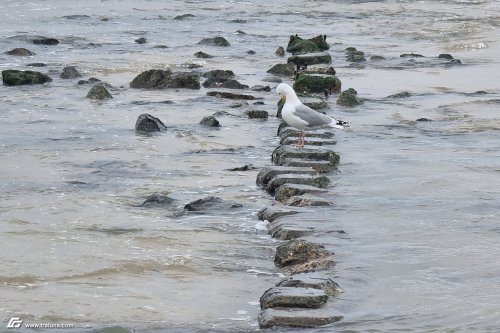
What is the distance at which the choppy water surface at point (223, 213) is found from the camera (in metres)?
7.08

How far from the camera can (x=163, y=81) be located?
17.9 meters

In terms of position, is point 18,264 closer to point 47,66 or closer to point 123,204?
point 123,204

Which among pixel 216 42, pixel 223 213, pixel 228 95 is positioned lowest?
pixel 216 42

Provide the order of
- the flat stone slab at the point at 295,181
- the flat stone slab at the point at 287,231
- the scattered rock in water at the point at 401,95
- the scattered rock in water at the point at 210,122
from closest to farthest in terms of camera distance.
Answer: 1. the flat stone slab at the point at 287,231
2. the flat stone slab at the point at 295,181
3. the scattered rock in water at the point at 210,122
4. the scattered rock in water at the point at 401,95

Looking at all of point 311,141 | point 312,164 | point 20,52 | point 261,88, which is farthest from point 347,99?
point 20,52

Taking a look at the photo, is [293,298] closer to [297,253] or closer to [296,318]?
[296,318]

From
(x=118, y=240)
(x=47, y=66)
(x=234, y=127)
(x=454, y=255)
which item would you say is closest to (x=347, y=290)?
(x=454, y=255)

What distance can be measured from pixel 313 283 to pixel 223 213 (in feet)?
8.37

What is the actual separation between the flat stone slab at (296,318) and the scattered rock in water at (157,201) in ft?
11.0

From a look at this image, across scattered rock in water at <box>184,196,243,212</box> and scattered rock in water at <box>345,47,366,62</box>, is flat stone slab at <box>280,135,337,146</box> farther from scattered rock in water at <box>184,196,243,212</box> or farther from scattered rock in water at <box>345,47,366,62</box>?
scattered rock in water at <box>345,47,366,62</box>

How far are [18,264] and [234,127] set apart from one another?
21.2 ft

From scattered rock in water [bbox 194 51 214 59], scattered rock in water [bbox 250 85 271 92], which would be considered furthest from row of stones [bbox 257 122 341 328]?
scattered rock in water [bbox 194 51 214 59]

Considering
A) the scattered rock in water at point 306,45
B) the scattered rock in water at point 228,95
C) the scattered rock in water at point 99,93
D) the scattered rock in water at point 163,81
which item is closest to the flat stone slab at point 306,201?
the scattered rock in water at point 228,95

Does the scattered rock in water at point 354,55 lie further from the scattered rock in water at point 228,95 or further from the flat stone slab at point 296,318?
the flat stone slab at point 296,318
